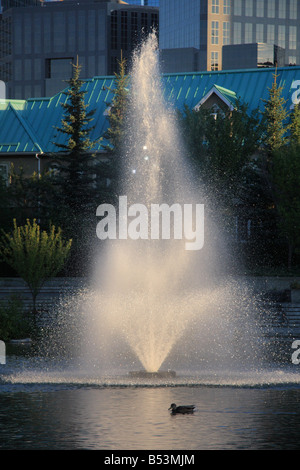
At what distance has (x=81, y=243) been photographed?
161 feet

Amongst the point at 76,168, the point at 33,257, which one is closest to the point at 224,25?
the point at 76,168

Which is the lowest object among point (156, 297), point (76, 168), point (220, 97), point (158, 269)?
point (156, 297)

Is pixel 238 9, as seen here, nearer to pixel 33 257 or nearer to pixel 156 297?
pixel 33 257

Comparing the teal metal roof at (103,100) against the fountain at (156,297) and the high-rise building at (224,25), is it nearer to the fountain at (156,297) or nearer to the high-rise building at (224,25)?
the fountain at (156,297)

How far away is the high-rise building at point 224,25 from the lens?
15738cm

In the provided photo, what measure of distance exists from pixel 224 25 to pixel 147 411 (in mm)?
147759

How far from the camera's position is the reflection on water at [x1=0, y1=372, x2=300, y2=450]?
1574 centimetres

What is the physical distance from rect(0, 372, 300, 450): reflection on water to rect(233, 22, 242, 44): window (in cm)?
14625

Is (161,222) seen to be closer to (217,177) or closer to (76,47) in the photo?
(217,177)

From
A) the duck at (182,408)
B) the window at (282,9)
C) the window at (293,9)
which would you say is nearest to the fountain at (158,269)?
the duck at (182,408)

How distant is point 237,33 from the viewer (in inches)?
6412
